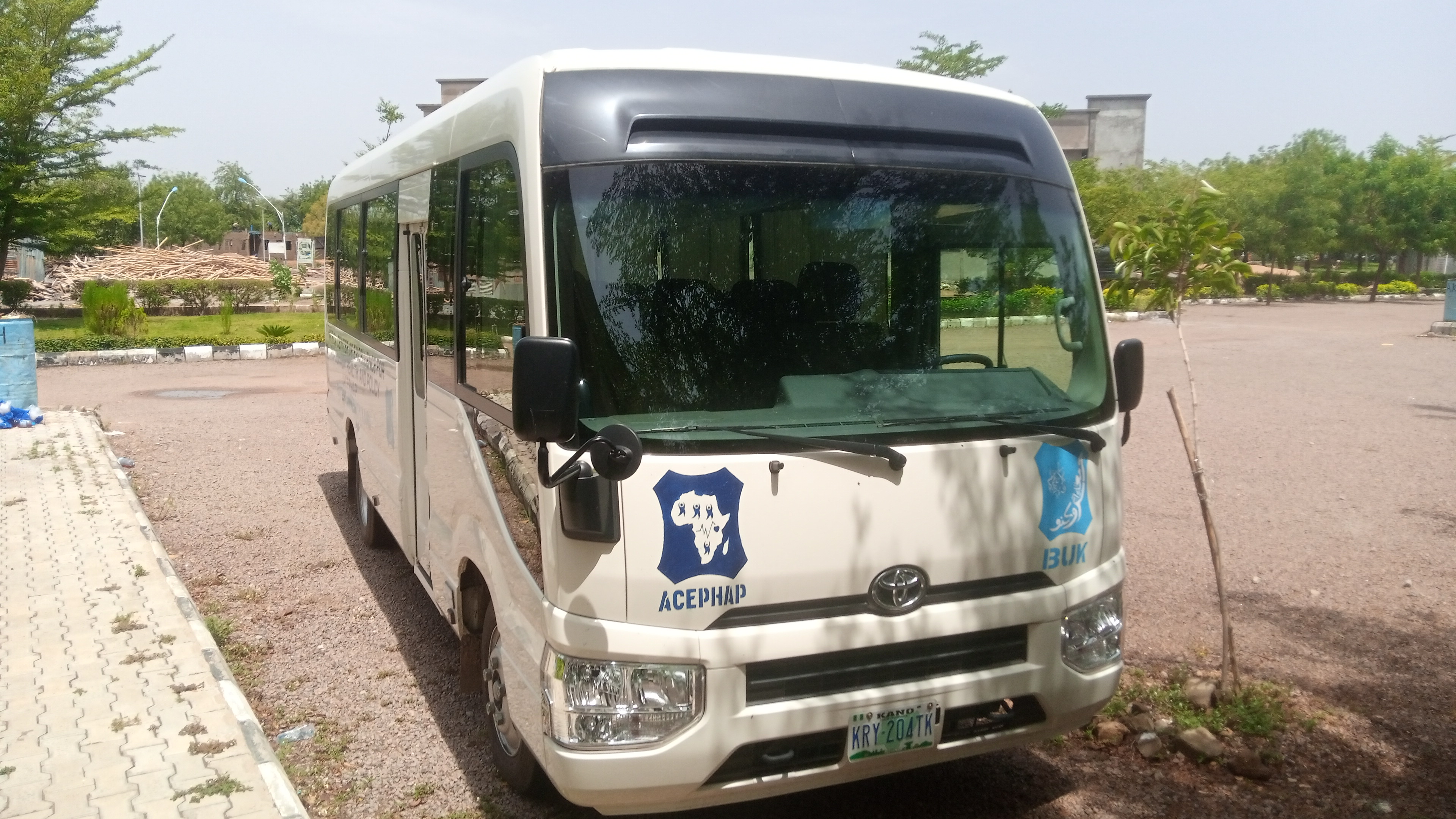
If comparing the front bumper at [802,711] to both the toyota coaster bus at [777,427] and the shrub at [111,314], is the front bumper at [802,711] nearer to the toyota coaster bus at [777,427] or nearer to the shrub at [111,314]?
the toyota coaster bus at [777,427]

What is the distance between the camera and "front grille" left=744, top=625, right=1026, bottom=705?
11.1 ft

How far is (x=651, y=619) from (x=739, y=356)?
2.97 ft

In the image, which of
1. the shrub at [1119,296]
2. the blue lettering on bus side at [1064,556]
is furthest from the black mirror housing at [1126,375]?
the shrub at [1119,296]

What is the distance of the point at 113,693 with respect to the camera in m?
5.22

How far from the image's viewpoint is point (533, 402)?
313 cm

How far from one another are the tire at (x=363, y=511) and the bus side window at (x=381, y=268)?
142cm

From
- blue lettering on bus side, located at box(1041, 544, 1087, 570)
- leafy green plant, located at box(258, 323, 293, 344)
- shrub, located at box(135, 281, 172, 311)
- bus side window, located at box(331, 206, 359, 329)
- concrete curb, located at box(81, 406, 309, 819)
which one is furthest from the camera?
shrub, located at box(135, 281, 172, 311)

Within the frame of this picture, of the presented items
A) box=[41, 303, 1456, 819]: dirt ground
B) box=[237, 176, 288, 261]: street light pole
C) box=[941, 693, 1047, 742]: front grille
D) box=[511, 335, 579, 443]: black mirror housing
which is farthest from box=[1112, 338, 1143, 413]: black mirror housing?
box=[237, 176, 288, 261]: street light pole

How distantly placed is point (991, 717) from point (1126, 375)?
135cm

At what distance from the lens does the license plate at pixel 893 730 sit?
3.48 m

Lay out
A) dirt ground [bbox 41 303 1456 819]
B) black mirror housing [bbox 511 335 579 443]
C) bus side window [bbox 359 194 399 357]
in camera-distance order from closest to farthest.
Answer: black mirror housing [bbox 511 335 579 443], dirt ground [bbox 41 303 1456 819], bus side window [bbox 359 194 399 357]

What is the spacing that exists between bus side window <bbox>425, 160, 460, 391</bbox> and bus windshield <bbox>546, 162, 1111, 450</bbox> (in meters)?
1.33

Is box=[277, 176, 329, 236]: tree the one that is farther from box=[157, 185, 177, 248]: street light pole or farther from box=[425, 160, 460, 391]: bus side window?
box=[425, 160, 460, 391]: bus side window

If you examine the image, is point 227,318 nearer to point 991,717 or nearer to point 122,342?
point 122,342
